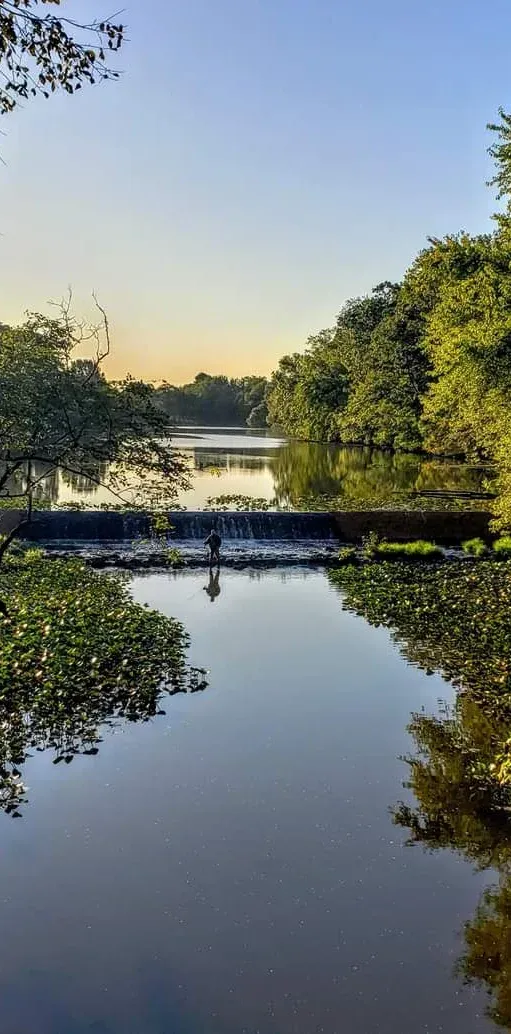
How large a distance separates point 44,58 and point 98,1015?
21.7 ft

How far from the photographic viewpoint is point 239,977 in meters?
5.97

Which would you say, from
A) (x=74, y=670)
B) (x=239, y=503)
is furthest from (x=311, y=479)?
(x=74, y=670)

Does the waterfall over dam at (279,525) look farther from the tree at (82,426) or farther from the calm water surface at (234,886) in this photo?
the tree at (82,426)

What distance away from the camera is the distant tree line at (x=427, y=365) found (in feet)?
76.0

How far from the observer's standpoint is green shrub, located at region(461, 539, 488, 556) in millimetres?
24219

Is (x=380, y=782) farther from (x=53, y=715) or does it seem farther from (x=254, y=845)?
(x=53, y=715)

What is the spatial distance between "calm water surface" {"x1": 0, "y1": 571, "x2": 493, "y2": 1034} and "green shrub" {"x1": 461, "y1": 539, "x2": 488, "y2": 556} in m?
13.2

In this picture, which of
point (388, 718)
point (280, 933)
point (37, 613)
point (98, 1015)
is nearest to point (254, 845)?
point (280, 933)

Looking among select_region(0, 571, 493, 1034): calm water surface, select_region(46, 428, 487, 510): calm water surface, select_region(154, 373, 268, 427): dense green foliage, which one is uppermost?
select_region(154, 373, 268, 427): dense green foliage

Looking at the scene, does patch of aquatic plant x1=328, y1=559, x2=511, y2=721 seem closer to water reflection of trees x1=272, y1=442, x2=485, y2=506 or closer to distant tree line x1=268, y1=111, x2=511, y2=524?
distant tree line x1=268, y1=111, x2=511, y2=524

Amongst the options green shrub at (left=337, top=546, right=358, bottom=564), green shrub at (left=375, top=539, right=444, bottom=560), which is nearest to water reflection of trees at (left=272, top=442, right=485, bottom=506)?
green shrub at (left=337, top=546, right=358, bottom=564)

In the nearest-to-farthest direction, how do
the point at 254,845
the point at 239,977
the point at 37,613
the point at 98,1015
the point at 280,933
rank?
the point at 98,1015, the point at 239,977, the point at 280,933, the point at 254,845, the point at 37,613

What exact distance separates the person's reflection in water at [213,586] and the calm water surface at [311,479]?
185 inches

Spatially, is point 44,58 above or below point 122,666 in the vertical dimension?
above
